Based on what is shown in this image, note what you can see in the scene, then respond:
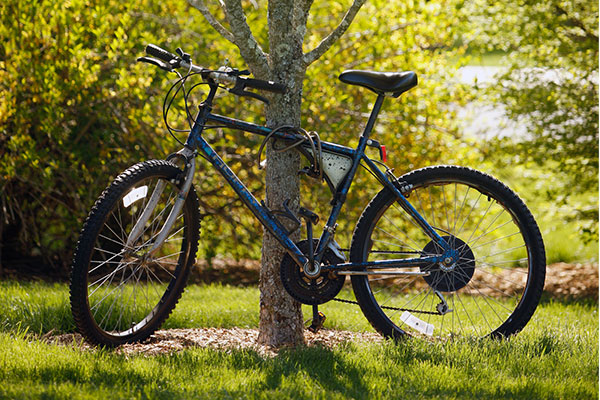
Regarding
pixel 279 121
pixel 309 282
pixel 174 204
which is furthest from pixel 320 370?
pixel 279 121

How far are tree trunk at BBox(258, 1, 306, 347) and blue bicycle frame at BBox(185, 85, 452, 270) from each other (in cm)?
16

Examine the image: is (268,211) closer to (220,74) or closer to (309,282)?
(309,282)

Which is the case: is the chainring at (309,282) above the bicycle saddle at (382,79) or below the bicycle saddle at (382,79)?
below

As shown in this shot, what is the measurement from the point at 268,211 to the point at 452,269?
0.94 metres

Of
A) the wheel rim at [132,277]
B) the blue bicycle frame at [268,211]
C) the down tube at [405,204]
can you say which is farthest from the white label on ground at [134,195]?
the down tube at [405,204]

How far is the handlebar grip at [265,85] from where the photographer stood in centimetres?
325

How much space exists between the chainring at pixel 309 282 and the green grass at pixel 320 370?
25 cm

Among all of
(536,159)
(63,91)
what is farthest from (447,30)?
(63,91)

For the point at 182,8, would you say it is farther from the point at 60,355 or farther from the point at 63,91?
the point at 60,355

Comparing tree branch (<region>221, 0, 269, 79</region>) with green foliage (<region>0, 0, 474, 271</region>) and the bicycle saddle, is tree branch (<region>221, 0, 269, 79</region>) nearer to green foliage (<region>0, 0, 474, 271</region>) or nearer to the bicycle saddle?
the bicycle saddle

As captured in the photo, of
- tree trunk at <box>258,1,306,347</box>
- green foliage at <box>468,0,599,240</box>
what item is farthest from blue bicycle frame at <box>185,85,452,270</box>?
green foliage at <box>468,0,599,240</box>

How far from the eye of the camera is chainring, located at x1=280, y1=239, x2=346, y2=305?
11.0 ft

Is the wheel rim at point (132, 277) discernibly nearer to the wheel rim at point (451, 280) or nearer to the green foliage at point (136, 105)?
the green foliage at point (136, 105)

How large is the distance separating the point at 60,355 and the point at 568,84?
4567 millimetres
